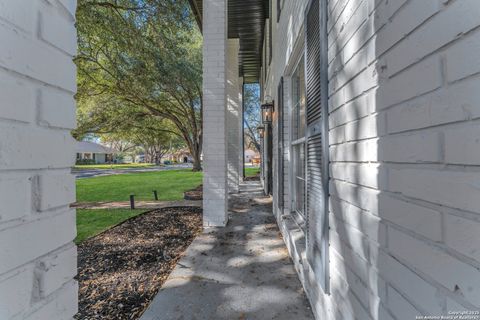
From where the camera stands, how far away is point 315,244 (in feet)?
6.93

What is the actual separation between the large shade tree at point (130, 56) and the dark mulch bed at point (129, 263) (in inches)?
193

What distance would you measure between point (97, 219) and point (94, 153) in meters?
50.2

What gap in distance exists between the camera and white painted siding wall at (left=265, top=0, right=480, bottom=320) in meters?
0.69

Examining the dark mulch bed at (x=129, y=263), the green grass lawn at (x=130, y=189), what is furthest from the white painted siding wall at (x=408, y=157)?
the green grass lawn at (x=130, y=189)

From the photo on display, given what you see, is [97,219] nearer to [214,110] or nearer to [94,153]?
[214,110]

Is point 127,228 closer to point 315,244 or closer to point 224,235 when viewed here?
point 224,235

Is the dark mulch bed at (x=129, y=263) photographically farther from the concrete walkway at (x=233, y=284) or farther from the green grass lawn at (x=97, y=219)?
the green grass lawn at (x=97, y=219)

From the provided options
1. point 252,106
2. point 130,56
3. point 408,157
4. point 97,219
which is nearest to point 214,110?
point 97,219

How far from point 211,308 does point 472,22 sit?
8.03 ft

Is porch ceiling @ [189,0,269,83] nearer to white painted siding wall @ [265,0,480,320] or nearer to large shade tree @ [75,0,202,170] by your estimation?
large shade tree @ [75,0,202,170]

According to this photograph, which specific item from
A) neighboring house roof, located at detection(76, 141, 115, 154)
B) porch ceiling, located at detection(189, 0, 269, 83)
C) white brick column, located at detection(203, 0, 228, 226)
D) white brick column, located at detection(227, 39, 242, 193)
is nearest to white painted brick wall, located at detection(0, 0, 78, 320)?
white brick column, located at detection(203, 0, 228, 226)

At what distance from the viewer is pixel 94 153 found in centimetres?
5003

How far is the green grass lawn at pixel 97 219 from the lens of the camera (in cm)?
481

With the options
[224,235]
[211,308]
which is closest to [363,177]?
[211,308]
